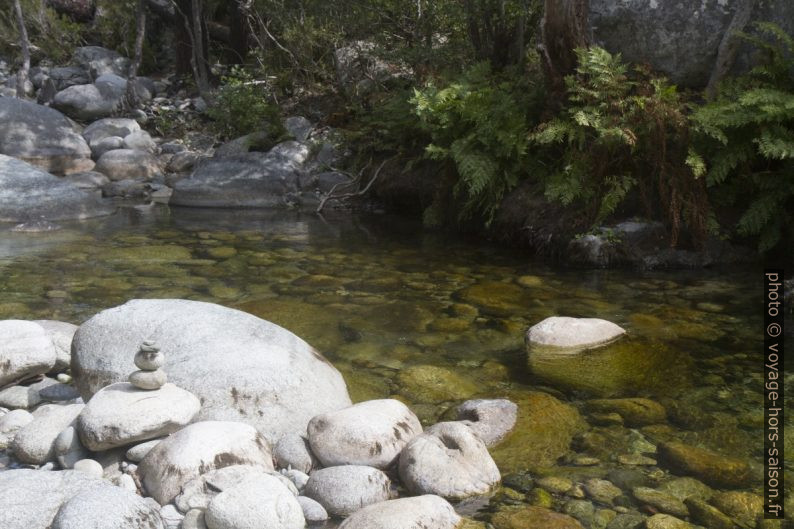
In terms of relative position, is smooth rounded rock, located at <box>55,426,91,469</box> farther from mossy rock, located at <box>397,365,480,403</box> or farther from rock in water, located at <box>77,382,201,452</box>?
mossy rock, located at <box>397,365,480,403</box>

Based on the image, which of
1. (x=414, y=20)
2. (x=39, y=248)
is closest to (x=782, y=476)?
(x=39, y=248)

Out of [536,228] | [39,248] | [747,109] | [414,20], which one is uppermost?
[414,20]

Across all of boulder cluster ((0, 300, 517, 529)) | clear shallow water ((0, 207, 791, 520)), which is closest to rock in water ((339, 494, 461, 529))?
boulder cluster ((0, 300, 517, 529))

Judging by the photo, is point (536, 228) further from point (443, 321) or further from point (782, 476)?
point (782, 476)

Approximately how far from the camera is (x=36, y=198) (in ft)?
32.2

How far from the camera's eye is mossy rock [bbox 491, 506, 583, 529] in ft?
10.7

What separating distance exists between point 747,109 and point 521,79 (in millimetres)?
2809

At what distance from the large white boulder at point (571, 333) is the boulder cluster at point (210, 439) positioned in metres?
1.15

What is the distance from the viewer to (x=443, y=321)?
607 cm

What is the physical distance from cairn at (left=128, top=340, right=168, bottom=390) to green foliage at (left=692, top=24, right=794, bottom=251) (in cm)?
518

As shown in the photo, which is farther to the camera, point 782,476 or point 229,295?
point 229,295

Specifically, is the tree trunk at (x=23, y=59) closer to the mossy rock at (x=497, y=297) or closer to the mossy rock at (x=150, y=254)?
the mossy rock at (x=150, y=254)

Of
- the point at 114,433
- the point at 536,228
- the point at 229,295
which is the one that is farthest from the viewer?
the point at 536,228

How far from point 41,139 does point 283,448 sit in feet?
35.7
